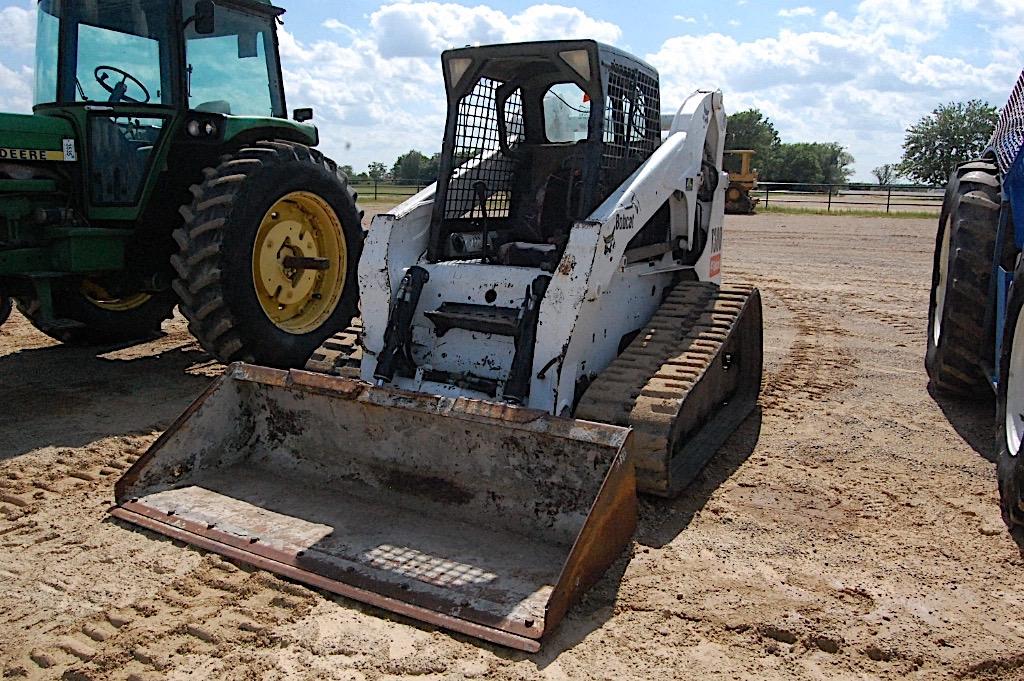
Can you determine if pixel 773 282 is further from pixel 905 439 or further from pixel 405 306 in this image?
pixel 405 306

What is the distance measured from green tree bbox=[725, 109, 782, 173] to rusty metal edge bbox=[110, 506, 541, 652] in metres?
61.3

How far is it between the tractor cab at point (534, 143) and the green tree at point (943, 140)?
4245 cm

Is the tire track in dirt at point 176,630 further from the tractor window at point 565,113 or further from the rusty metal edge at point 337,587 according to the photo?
the tractor window at point 565,113

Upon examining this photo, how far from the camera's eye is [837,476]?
14.0ft

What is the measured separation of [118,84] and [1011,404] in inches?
220

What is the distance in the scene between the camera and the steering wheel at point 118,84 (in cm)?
591

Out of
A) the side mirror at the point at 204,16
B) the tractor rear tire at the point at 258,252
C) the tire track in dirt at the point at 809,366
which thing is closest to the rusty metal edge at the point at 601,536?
the tire track in dirt at the point at 809,366

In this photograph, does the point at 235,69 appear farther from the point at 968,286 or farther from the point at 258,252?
the point at 968,286

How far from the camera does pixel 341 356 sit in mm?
4789

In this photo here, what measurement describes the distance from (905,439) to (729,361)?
104 centimetres

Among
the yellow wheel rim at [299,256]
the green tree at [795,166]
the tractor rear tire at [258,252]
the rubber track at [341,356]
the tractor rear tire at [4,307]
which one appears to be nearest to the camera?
the rubber track at [341,356]

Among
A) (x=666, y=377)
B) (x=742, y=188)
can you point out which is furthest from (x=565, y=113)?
(x=742, y=188)

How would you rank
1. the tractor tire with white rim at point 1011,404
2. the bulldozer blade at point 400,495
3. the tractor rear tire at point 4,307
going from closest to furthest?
the bulldozer blade at point 400,495 < the tractor tire with white rim at point 1011,404 < the tractor rear tire at point 4,307

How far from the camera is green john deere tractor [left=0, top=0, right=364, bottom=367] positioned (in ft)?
18.1
